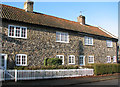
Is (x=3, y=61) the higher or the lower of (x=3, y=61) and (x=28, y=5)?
the lower

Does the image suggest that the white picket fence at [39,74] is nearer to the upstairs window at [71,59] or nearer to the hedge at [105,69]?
the hedge at [105,69]

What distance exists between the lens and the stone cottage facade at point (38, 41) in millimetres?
15531

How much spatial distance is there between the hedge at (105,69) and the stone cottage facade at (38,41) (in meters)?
4.44

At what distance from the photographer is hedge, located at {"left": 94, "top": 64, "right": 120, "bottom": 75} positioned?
56.3ft

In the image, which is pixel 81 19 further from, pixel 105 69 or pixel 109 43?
pixel 105 69

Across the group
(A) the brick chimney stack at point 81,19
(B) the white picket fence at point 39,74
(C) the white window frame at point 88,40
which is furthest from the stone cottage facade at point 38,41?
(A) the brick chimney stack at point 81,19

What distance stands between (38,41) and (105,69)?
9208 millimetres

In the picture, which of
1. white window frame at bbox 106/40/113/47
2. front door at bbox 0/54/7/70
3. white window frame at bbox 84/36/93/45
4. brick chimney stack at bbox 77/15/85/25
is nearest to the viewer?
front door at bbox 0/54/7/70

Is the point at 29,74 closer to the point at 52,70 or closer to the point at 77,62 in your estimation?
the point at 52,70

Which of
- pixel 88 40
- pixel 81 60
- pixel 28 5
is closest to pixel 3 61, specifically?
pixel 28 5

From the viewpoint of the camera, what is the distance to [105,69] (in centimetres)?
1822

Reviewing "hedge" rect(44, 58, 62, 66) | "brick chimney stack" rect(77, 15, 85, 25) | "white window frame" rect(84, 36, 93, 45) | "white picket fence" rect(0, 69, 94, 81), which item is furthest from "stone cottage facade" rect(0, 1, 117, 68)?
"brick chimney stack" rect(77, 15, 85, 25)

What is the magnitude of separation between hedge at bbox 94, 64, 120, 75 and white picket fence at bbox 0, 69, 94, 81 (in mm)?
1638

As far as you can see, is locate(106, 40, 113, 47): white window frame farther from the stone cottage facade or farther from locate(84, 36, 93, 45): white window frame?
locate(84, 36, 93, 45): white window frame
